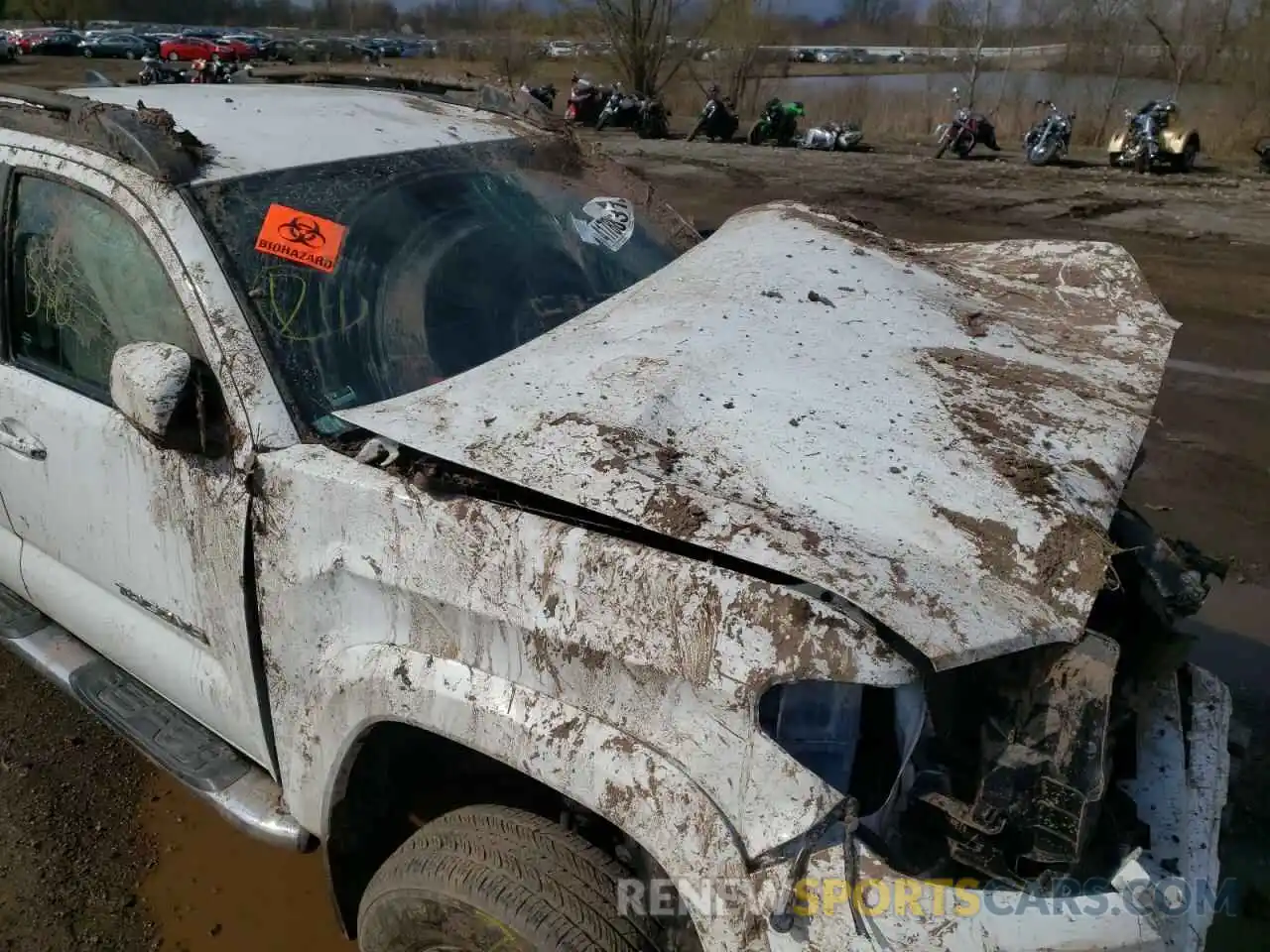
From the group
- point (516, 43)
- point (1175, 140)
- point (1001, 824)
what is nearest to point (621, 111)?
point (1175, 140)

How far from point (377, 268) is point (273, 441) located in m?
A: 0.57

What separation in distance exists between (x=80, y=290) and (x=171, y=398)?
74 centimetres

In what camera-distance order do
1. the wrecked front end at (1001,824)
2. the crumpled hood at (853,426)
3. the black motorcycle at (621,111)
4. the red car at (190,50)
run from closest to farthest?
the wrecked front end at (1001,824), the crumpled hood at (853,426), the black motorcycle at (621,111), the red car at (190,50)

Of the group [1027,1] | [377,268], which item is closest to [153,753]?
[377,268]

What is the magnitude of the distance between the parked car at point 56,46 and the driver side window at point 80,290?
4284cm

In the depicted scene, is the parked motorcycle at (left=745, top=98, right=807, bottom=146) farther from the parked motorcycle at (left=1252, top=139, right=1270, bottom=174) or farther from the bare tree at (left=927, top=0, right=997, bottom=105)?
the parked motorcycle at (left=1252, top=139, right=1270, bottom=174)

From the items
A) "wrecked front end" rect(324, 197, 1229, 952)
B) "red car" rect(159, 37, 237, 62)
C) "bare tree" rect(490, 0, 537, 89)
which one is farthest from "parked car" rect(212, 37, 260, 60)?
"wrecked front end" rect(324, 197, 1229, 952)

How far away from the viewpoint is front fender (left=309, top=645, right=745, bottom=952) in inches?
53.4

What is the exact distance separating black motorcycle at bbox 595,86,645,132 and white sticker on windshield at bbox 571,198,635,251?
67.0 ft

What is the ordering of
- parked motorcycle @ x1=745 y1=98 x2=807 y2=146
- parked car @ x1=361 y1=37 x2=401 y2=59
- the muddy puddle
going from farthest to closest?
parked car @ x1=361 y1=37 x2=401 y2=59 → parked motorcycle @ x1=745 y1=98 x2=807 y2=146 → the muddy puddle

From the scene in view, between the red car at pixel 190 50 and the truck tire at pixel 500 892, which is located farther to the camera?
the red car at pixel 190 50

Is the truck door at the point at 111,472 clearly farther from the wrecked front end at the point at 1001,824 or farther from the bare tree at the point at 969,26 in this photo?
the bare tree at the point at 969,26

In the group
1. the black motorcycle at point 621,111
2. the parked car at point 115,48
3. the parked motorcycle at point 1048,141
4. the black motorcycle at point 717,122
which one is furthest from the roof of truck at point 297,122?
the parked car at point 115,48

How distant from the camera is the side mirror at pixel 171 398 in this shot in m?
1.78
